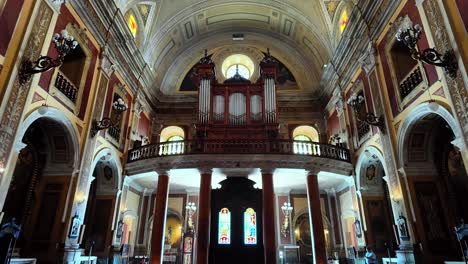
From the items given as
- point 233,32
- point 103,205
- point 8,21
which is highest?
point 233,32

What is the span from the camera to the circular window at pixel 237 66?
1792cm

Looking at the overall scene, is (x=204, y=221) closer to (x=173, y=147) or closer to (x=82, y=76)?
(x=173, y=147)

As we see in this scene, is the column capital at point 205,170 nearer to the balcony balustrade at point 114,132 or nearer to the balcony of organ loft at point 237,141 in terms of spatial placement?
the balcony of organ loft at point 237,141

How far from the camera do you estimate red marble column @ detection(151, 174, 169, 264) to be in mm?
10509

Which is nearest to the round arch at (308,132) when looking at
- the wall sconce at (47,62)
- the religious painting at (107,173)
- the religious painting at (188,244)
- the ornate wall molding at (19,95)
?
the religious painting at (188,244)

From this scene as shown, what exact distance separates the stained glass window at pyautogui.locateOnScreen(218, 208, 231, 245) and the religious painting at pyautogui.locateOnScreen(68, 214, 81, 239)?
270 inches

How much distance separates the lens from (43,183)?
9.14 m

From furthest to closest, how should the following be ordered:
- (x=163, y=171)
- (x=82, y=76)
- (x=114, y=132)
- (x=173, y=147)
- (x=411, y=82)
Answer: (x=173, y=147), (x=114, y=132), (x=163, y=171), (x=82, y=76), (x=411, y=82)

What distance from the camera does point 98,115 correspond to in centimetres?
1060

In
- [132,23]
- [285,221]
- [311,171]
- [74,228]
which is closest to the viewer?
[74,228]

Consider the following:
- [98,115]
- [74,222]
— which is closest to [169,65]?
[98,115]

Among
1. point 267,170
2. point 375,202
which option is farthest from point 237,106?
point 375,202

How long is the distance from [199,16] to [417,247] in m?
14.6

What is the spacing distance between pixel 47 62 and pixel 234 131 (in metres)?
8.01
